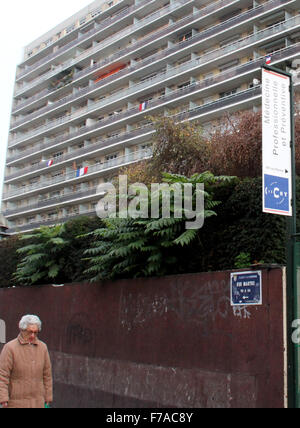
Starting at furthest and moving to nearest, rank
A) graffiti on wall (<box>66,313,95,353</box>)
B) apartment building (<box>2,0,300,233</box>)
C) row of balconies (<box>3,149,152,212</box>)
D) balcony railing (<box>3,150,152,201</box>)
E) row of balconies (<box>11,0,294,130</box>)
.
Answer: row of balconies (<box>3,149,152,212</box>) → balcony railing (<box>3,150,152,201</box>) → row of balconies (<box>11,0,294,130</box>) → apartment building (<box>2,0,300,233</box>) → graffiti on wall (<box>66,313,95,353</box>)

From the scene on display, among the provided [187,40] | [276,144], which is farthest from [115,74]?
[276,144]

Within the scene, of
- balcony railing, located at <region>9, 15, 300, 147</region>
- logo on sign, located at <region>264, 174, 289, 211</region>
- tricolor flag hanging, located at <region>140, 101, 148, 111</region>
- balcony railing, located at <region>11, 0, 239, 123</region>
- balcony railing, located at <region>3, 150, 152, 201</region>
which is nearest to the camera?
logo on sign, located at <region>264, 174, 289, 211</region>

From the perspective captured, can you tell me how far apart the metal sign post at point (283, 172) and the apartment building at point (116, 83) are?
1185 inches

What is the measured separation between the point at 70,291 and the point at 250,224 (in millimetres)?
5115

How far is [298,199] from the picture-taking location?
8.23 m

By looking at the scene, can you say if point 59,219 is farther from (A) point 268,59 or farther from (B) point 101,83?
(A) point 268,59

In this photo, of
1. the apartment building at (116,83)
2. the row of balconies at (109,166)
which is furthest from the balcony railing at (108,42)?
the row of balconies at (109,166)

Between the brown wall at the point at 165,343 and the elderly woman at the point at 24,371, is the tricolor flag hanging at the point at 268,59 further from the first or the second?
the elderly woman at the point at 24,371

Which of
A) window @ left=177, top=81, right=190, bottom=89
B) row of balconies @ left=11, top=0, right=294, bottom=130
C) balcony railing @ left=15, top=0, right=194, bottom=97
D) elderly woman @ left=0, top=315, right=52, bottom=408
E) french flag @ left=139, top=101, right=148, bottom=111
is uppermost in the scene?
balcony railing @ left=15, top=0, right=194, bottom=97

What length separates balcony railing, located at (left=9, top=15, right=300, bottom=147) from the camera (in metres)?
39.1

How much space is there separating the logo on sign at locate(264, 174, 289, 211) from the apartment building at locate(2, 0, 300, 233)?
1209 inches

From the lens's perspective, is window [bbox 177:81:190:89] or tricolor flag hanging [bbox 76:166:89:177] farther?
tricolor flag hanging [bbox 76:166:89:177]

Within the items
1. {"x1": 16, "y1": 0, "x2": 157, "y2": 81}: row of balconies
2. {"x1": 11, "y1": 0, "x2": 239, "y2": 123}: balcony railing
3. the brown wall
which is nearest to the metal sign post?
the brown wall

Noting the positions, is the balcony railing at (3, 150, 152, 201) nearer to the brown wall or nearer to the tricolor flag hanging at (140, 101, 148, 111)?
the tricolor flag hanging at (140, 101, 148, 111)
